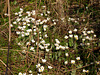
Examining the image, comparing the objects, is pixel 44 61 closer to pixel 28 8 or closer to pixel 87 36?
pixel 87 36

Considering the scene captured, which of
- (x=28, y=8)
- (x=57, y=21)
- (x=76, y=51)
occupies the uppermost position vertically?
(x=28, y=8)

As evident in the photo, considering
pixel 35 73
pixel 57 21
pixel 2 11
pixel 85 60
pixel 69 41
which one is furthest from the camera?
pixel 2 11

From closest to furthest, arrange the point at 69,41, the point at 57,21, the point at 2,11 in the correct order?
1. the point at 69,41
2. the point at 57,21
3. the point at 2,11

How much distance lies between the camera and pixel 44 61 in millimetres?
1770

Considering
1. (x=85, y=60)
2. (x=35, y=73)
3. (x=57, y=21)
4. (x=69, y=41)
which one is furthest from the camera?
(x=57, y=21)

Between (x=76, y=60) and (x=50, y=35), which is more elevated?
(x=50, y=35)

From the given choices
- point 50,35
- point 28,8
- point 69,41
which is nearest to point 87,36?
point 69,41

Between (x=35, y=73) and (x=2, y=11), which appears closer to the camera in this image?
(x=35, y=73)

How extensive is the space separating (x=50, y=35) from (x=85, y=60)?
0.62 metres

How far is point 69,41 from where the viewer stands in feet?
6.64

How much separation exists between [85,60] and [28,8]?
4.71 feet

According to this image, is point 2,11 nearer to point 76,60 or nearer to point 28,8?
point 28,8

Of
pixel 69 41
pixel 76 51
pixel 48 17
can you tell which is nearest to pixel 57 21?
pixel 48 17

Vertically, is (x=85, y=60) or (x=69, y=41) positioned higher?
(x=69, y=41)
